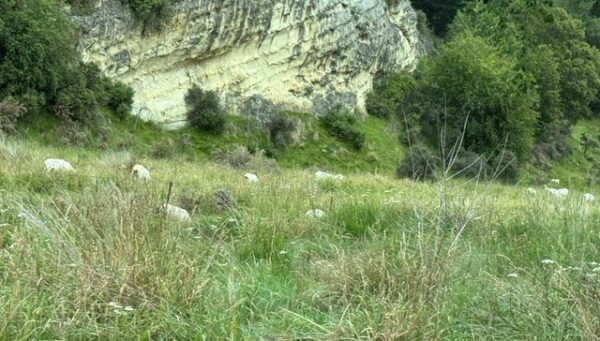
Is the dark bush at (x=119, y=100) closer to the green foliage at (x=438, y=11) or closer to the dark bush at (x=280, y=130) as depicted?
the dark bush at (x=280, y=130)

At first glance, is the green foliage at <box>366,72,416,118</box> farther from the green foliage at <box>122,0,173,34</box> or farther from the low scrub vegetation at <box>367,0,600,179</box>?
the green foliage at <box>122,0,173,34</box>

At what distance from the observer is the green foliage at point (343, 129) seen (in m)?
39.8

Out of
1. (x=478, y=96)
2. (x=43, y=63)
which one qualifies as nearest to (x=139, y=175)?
(x=43, y=63)

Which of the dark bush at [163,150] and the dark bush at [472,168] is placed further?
the dark bush at [163,150]

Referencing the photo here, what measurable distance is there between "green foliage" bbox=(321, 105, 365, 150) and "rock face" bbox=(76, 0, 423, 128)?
110 centimetres

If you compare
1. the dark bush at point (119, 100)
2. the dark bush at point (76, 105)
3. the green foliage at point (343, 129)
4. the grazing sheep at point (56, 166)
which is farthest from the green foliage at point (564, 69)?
the grazing sheep at point (56, 166)

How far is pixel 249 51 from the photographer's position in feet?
121

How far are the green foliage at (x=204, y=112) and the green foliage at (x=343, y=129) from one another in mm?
8587

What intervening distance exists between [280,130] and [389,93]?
14.1 metres

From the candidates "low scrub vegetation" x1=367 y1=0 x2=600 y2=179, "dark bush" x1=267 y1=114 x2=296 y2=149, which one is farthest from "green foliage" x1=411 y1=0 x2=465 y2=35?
"dark bush" x1=267 y1=114 x2=296 y2=149

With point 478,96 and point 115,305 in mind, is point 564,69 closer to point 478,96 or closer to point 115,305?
point 478,96

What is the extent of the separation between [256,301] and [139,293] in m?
0.58

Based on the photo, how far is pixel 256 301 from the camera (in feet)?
10.8

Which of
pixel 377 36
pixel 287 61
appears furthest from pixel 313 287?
pixel 377 36
